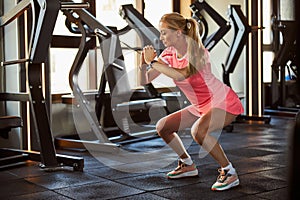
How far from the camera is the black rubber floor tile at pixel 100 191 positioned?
2.53m

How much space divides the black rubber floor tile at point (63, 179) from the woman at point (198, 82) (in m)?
Result: 0.75

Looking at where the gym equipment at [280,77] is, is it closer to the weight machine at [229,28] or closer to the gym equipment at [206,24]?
the weight machine at [229,28]

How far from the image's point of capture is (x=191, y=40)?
267 centimetres

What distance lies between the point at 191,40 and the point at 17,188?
4.69 feet

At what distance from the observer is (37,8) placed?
3.13 m

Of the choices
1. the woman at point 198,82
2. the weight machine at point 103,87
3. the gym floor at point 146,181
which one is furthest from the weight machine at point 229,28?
the woman at point 198,82

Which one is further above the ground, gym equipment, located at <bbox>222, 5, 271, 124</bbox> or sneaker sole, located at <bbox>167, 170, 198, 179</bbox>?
gym equipment, located at <bbox>222, 5, 271, 124</bbox>

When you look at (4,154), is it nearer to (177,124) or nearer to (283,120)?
(177,124)

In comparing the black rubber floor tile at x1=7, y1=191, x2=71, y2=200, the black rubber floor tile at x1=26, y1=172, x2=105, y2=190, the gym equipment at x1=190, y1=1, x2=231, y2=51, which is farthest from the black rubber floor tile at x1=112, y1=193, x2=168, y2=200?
the gym equipment at x1=190, y1=1, x2=231, y2=51

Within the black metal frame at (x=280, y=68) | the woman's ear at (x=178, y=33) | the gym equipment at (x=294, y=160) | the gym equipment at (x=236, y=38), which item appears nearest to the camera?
the gym equipment at (x=294, y=160)

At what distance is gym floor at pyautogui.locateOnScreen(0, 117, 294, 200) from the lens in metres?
2.54

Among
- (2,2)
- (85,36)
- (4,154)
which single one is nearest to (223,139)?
(85,36)

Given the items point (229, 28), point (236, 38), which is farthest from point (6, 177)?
point (236, 38)

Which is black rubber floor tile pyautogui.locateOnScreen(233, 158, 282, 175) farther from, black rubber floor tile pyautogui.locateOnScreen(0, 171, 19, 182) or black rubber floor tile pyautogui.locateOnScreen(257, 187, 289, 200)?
black rubber floor tile pyautogui.locateOnScreen(0, 171, 19, 182)
